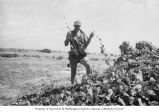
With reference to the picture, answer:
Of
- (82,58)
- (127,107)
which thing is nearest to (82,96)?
(127,107)

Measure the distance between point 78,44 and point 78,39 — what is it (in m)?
0.16

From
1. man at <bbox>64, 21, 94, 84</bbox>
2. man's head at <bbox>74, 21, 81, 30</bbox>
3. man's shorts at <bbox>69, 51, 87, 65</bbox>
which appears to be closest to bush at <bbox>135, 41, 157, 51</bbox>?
man at <bbox>64, 21, 94, 84</bbox>

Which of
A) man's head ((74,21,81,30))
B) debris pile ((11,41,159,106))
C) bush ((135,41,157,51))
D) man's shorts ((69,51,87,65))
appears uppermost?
man's head ((74,21,81,30))

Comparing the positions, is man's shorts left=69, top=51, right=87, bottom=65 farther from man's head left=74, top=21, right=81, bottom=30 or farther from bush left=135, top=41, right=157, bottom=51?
bush left=135, top=41, right=157, bottom=51

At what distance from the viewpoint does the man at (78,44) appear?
7555mm

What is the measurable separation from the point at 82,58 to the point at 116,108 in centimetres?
283

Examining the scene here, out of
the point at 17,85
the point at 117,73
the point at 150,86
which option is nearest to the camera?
the point at 150,86

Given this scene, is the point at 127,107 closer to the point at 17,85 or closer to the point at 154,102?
the point at 154,102

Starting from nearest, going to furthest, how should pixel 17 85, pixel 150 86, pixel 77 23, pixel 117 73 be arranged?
pixel 150 86 → pixel 117 73 → pixel 77 23 → pixel 17 85

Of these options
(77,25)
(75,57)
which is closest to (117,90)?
(75,57)

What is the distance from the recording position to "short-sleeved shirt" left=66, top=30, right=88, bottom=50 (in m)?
7.64

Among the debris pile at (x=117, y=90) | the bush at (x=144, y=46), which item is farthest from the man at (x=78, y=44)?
the bush at (x=144, y=46)

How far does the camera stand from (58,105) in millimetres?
5148

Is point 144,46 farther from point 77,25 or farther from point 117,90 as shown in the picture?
point 117,90
